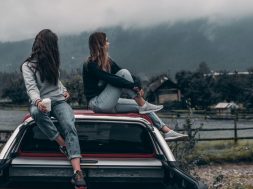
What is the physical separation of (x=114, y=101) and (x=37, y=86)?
0.81 m

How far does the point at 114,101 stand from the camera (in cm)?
548

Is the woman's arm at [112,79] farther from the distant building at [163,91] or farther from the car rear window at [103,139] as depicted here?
the distant building at [163,91]

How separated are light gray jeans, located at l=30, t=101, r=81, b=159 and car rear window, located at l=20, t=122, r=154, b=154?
27 centimetres

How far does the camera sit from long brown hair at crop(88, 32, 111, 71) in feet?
18.4

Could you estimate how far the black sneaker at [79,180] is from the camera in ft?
13.9

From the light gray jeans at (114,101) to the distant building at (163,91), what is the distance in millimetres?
93324

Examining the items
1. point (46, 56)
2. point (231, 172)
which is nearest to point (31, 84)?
point (46, 56)

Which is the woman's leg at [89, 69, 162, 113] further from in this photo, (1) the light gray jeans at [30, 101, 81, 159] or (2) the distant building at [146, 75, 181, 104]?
(2) the distant building at [146, 75, 181, 104]

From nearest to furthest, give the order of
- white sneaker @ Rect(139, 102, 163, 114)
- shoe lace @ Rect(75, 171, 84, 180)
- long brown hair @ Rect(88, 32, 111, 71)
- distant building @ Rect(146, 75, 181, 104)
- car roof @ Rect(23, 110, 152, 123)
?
shoe lace @ Rect(75, 171, 84, 180), car roof @ Rect(23, 110, 152, 123), long brown hair @ Rect(88, 32, 111, 71), white sneaker @ Rect(139, 102, 163, 114), distant building @ Rect(146, 75, 181, 104)

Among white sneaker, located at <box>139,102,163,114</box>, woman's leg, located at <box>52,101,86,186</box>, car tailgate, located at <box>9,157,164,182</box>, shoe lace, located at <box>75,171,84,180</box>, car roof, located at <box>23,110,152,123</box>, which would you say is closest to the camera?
shoe lace, located at <box>75,171,84,180</box>

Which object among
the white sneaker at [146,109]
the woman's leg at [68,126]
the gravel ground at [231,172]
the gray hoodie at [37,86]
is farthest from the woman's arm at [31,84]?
the gravel ground at [231,172]

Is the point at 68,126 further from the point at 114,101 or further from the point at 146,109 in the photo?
the point at 146,109

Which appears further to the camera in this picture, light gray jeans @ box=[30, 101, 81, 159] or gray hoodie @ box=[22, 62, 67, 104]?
gray hoodie @ box=[22, 62, 67, 104]

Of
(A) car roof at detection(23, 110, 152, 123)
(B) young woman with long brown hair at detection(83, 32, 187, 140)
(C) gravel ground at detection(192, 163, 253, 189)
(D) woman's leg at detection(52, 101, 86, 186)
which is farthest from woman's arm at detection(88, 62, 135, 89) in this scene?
(C) gravel ground at detection(192, 163, 253, 189)
